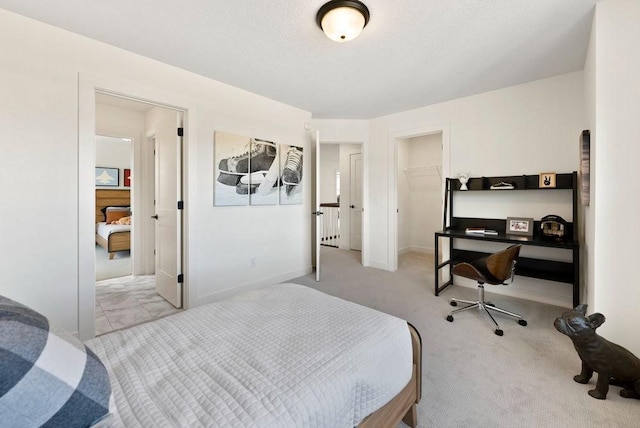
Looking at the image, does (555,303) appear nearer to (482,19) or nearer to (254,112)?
(482,19)

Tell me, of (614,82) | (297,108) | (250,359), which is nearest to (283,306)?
(250,359)

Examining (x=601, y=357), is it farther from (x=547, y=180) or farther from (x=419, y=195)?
(x=419, y=195)

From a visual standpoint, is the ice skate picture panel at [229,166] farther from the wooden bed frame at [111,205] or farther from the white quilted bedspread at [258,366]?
the wooden bed frame at [111,205]

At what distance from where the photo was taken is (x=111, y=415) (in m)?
0.65

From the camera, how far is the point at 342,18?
179 centimetres

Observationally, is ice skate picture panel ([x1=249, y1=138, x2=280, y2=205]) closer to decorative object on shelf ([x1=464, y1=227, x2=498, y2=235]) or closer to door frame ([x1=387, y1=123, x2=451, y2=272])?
door frame ([x1=387, y1=123, x2=451, y2=272])

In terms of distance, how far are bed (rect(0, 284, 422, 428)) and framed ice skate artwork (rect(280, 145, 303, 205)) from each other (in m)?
2.28

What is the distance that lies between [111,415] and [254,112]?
10.4ft

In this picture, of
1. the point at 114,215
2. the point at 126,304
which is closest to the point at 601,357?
the point at 126,304

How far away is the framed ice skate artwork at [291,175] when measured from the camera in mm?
3602

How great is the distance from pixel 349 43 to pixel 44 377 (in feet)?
8.37

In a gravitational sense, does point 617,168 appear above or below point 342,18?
below

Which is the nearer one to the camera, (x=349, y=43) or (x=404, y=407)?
(x=404, y=407)

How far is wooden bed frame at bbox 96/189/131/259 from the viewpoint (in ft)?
16.1
